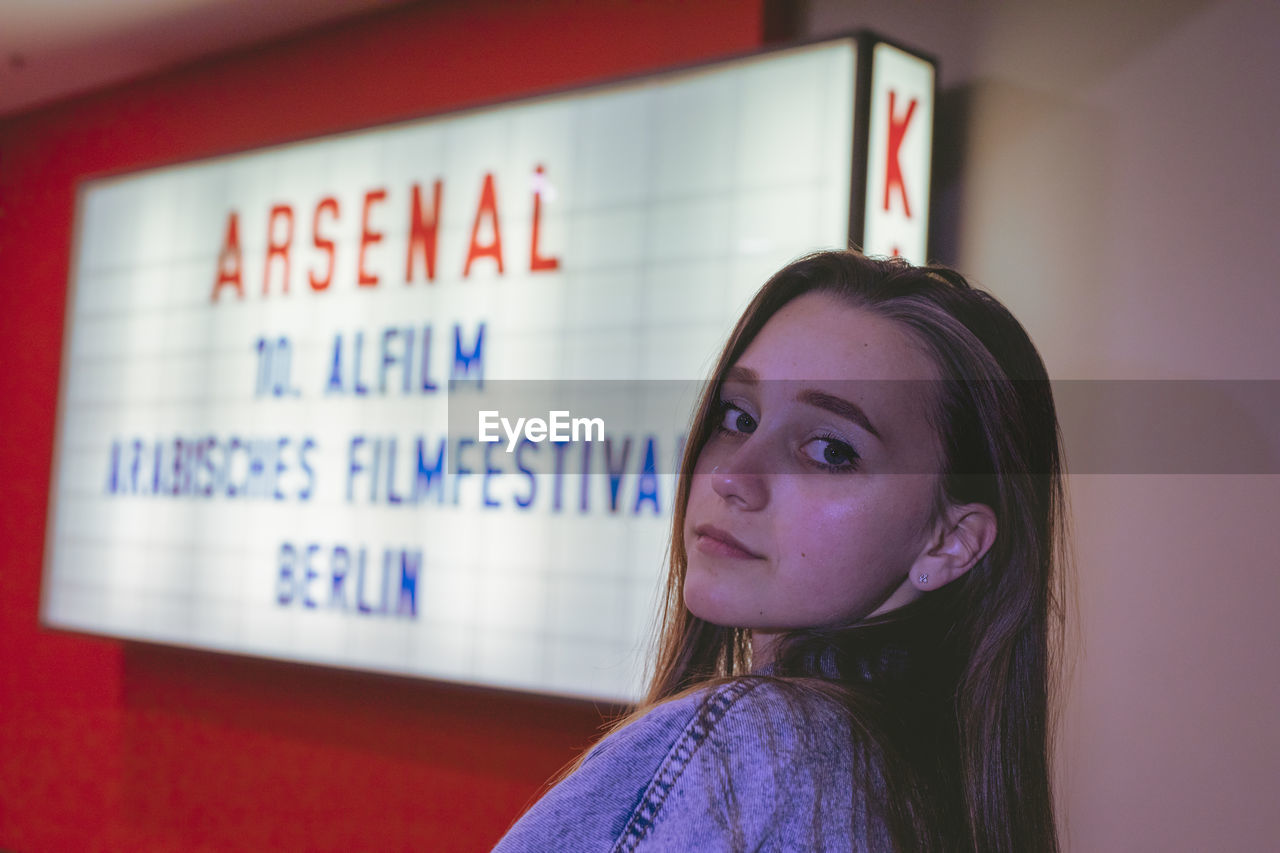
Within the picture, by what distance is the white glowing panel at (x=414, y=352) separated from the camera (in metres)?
2.23

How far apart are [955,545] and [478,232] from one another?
5.86ft

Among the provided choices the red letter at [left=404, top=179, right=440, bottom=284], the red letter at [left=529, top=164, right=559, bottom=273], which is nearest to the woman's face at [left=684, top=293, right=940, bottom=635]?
the red letter at [left=529, top=164, right=559, bottom=273]

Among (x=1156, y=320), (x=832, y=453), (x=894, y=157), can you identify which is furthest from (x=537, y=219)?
(x=832, y=453)

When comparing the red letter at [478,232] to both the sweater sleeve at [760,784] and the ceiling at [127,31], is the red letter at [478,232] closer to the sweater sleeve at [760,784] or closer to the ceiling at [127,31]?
the ceiling at [127,31]

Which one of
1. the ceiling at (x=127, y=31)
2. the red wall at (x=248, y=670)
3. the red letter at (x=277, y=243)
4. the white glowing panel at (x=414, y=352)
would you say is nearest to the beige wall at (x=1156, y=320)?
the white glowing panel at (x=414, y=352)

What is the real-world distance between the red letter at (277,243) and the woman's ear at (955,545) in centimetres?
227

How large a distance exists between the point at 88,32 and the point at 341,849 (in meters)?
2.35

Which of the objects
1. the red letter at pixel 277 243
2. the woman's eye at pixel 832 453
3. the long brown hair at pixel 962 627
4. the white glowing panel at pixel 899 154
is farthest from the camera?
the red letter at pixel 277 243

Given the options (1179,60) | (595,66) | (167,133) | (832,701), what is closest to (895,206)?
(1179,60)

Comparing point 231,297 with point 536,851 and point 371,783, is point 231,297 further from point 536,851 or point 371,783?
point 536,851

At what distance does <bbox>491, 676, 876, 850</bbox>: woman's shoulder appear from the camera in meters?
0.78

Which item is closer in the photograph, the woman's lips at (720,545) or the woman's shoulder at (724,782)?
the woman's shoulder at (724,782)

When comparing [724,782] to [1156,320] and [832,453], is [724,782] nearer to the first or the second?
[832,453]

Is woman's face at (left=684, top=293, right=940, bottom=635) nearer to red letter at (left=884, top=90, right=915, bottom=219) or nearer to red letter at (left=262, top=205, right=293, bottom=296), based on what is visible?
red letter at (left=884, top=90, right=915, bottom=219)
